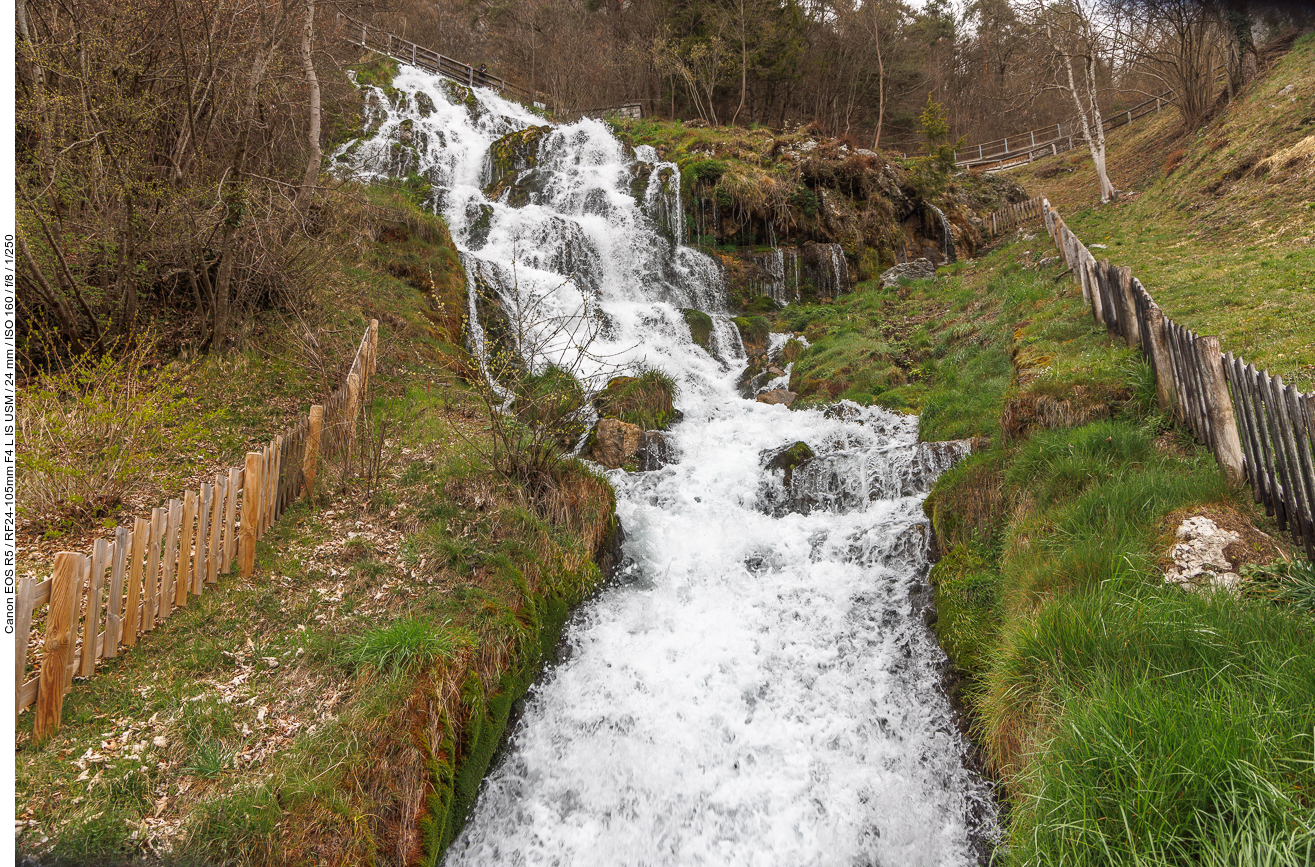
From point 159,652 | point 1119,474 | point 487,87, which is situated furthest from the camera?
point 487,87

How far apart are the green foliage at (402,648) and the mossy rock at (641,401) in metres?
6.05

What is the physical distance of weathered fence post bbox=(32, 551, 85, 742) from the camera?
3496 millimetres

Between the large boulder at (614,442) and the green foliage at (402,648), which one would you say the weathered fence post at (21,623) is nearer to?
the green foliage at (402,648)

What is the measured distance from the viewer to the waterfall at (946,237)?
21.0 metres

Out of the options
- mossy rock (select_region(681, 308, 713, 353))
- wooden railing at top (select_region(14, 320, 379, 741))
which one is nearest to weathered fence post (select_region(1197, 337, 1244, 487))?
wooden railing at top (select_region(14, 320, 379, 741))

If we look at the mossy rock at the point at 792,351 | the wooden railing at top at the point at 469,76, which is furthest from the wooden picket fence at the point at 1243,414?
the wooden railing at top at the point at 469,76

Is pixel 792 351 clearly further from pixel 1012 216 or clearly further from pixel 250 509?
pixel 1012 216

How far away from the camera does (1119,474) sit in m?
5.20

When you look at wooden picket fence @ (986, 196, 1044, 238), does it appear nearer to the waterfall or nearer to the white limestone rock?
the waterfall

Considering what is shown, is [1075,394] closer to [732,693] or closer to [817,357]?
[732,693]

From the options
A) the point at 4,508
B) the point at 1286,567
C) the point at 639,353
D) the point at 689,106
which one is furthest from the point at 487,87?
the point at 1286,567

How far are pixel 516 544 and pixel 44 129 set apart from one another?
695 cm

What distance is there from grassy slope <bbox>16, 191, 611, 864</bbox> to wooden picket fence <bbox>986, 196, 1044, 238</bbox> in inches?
843

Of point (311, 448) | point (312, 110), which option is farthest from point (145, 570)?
point (312, 110)
